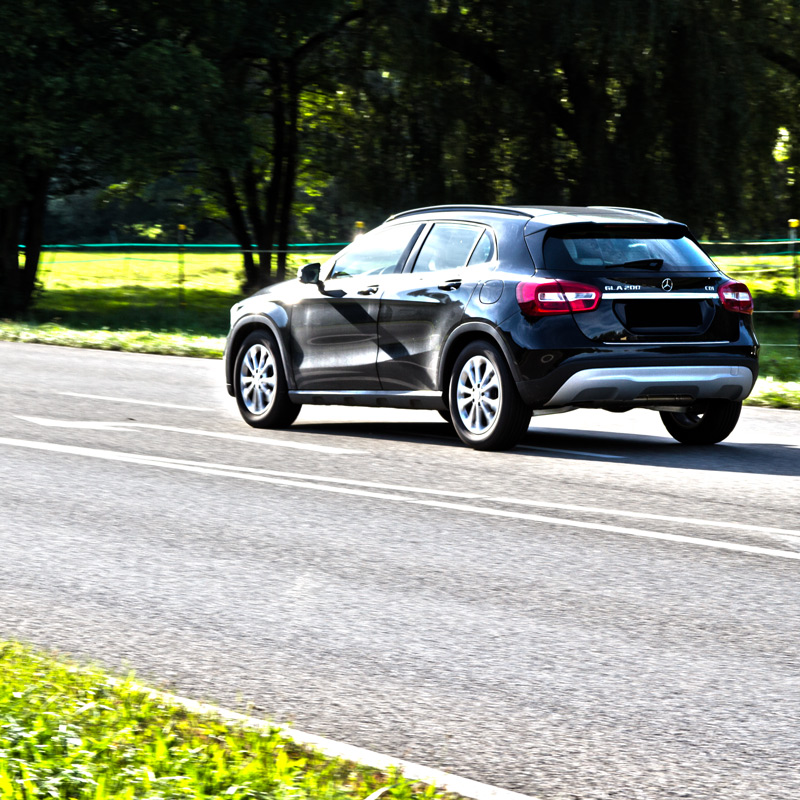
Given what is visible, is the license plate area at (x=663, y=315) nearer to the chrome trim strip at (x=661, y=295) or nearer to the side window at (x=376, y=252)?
the chrome trim strip at (x=661, y=295)

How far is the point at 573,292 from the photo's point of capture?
9.80m

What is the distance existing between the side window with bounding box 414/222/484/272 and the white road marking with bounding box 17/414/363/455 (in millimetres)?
1443

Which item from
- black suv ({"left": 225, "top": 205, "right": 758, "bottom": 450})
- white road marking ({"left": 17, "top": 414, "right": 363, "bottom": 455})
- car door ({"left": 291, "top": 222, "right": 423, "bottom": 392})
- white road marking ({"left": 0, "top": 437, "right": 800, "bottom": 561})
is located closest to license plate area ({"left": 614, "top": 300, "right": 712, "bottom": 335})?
black suv ({"left": 225, "top": 205, "right": 758, "bottom": 450})

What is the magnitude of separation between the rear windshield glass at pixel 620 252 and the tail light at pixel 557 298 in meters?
0.19

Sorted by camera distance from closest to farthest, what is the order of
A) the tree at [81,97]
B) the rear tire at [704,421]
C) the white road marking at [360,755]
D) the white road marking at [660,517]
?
the white road marking at [360,755]
the white road marking at [660,517]
the rear tire at [704,421]
the tree at [81,97]

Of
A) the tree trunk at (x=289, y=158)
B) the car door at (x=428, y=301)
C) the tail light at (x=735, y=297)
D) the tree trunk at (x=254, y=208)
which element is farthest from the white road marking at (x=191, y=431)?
the tree trunk at (x=254, y=208)

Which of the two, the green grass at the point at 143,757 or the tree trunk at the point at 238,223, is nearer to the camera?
the green grass at the point at 143,757

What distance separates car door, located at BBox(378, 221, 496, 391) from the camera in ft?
34.1

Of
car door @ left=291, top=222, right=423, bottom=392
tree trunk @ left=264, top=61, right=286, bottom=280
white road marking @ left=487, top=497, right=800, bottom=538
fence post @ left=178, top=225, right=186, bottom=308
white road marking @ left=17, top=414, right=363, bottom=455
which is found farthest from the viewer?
tree trunk @ left=264, top=61, right=286, bottom=280

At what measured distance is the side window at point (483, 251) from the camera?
10.4 m

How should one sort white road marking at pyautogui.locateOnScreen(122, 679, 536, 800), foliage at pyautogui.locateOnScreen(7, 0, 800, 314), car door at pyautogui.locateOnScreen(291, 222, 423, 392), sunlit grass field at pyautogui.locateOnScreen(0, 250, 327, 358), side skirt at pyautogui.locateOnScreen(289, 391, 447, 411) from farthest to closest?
foliage at pyautogui.locateOnScreen(7, 0, 800, 314) → sunlit grass field at pyautogui.locateOnScreen(0, 250, 327, 358) → car door at pyautogui.locateOnScreen(291, 222, 423, 392) → side skirt at pyautogui.locateOnScreen(289, 391, 447, 411) → white road marking at pyautogui.locateOnScreen(122, 679, 536, 800)

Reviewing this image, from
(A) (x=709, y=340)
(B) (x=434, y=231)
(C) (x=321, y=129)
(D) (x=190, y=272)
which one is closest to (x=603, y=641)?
(A) (x=709, y=340)

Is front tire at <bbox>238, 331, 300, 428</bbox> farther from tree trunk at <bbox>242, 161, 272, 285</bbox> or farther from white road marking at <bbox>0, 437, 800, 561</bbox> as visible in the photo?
tree trunk at <bbox>242, 161, 272, 285</bbox>

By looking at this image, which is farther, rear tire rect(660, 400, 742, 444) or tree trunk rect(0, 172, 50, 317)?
tree trunk rect(0, 172, 50, 317)
